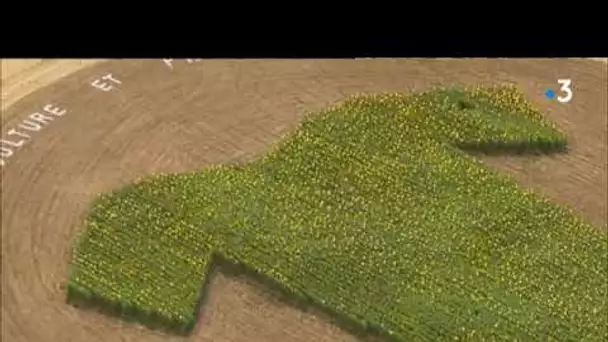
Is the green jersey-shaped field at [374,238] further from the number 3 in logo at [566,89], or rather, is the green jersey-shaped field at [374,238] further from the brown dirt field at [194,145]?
the number 3 in logo at [566,89]

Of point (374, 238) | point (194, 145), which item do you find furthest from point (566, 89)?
point (194, 145)

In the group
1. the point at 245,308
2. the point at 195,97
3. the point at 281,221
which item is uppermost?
the point at 195,97

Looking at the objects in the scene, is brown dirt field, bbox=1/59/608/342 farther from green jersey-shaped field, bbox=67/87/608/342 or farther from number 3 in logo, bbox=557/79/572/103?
green jersey-shaped field, bbox=67/87/608/342

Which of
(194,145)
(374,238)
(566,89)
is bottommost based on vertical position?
(374,238)

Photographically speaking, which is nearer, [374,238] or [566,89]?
[374,238]

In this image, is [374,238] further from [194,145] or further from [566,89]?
[566,89]

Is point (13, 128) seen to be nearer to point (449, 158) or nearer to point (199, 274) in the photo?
point (199, 274)

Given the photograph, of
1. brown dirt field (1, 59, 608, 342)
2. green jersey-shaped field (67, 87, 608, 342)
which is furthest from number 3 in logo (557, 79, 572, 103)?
green jersey-shaped field (67, 87, 608, 342)

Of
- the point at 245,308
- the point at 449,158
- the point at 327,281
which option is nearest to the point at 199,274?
the point at 245,308
